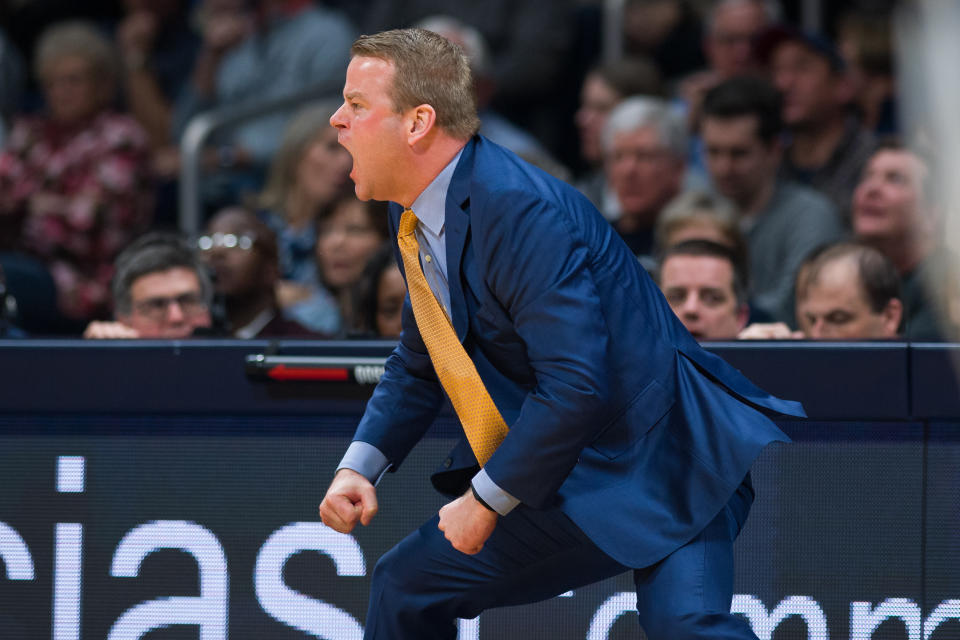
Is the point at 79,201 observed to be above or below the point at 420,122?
above

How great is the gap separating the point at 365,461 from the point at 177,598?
2.59ft

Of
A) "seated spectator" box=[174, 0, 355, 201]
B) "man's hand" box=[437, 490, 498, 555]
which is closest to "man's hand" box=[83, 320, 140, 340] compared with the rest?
"man's hand" box=[437, 490, 498, 555]

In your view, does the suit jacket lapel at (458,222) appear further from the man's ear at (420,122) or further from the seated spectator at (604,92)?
the seated spectator at (604,92)

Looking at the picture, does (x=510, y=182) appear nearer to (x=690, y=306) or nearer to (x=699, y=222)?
(x=690, y=306)

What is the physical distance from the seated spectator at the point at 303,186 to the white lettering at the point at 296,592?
2.97m

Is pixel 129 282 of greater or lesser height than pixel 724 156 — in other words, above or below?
below

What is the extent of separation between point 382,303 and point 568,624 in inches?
69.2

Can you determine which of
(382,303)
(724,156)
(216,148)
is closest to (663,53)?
(724,156)

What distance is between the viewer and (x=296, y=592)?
120 inches

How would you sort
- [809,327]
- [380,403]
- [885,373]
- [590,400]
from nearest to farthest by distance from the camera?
→ [590,400] < [380,403] < [885,373] < [809,327]

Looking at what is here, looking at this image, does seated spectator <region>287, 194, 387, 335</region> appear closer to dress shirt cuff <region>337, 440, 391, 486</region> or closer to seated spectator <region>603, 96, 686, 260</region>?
seated spectator <region>603, 96, 686, 260</region>

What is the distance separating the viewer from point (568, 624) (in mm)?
3000

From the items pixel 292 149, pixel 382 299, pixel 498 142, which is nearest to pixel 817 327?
pixel 382 299

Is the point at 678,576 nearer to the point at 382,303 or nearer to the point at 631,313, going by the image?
the point at 631,313
